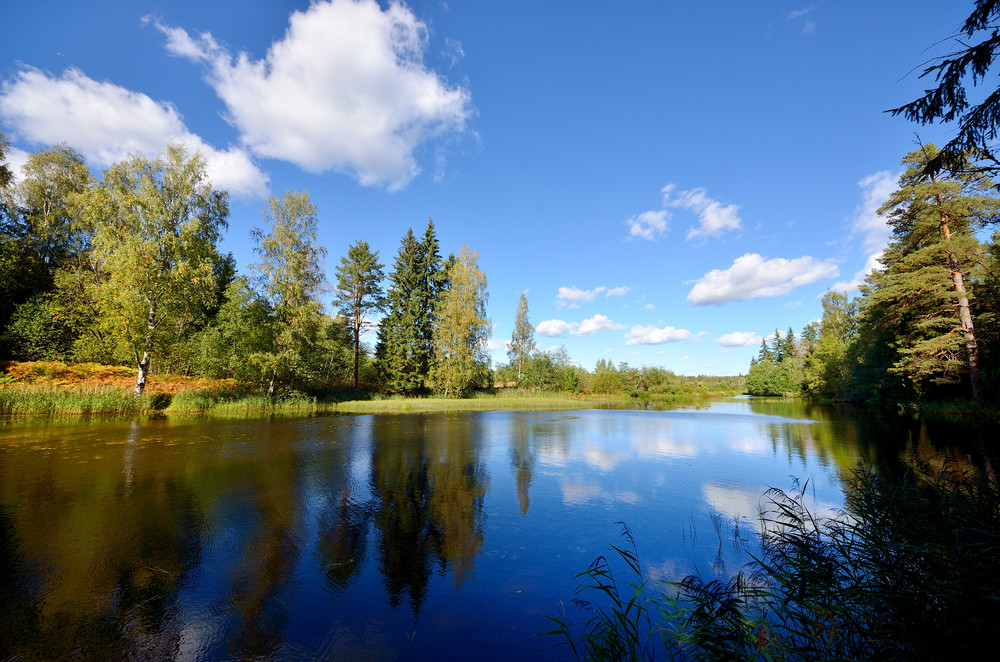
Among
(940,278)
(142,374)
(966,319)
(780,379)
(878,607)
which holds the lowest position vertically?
(878,607)

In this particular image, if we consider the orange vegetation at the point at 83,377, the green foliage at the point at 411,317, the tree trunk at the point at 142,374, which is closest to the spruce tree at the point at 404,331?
the green foliage at the point at 411,317

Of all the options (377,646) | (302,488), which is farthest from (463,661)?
(302,488)

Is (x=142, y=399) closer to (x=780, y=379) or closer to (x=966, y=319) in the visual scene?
(x=966, y=319)

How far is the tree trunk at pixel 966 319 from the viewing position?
18.6m

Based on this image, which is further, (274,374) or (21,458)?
(274,374)

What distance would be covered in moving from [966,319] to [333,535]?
30.1 meters

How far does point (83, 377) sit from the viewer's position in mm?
20547

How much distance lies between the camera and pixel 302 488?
27.0 feet

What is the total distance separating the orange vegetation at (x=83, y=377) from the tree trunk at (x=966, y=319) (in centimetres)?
4282

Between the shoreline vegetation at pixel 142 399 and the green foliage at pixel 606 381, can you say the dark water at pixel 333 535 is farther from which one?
the green foliage at pixel 606 381

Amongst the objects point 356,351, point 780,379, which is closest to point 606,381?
point 356,351

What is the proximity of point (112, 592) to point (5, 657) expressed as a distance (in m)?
1.09

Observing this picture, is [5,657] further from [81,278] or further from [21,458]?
[81,278]

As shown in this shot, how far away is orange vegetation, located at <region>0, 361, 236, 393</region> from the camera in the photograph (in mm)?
18484
